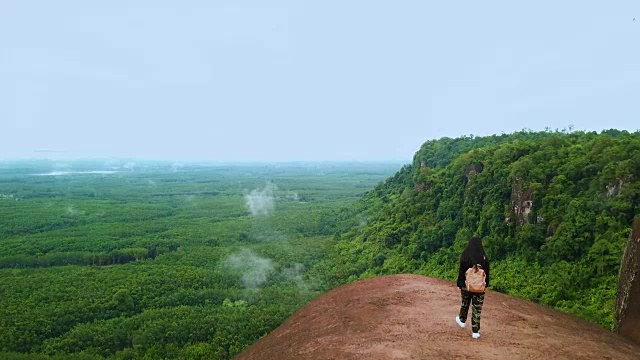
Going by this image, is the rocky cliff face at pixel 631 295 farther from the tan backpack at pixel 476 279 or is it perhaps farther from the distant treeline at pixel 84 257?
the distant treeline at pixel 84 257

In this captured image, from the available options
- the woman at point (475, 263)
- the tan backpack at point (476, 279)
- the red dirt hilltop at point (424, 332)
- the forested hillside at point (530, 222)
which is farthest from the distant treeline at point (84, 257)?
the tan backpack at point (476, 279)

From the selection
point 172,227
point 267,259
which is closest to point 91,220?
point 172,227

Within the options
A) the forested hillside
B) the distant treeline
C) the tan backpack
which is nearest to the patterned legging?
the tan backpack

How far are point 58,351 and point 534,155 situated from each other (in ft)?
120

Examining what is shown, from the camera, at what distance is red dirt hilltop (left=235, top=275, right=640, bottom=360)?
10.0 metres

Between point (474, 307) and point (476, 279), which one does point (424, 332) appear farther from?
point (476, 279)

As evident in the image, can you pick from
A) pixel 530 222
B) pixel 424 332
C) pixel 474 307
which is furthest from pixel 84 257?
pixel 474 307

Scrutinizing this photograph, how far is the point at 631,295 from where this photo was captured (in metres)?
12.7

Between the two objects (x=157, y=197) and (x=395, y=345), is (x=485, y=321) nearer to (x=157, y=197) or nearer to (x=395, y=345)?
(x=395, y=345)

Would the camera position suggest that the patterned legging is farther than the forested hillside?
No

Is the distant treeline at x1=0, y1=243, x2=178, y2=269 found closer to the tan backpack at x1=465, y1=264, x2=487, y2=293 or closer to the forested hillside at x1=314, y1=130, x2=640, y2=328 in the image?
the forested hillside at x1=314, y1=130, x2=640, y2=328

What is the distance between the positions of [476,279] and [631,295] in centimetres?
639

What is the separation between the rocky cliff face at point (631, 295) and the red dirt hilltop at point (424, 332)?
476 millimetres

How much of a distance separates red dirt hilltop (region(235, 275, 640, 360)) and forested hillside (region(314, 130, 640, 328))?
7.28 metres
